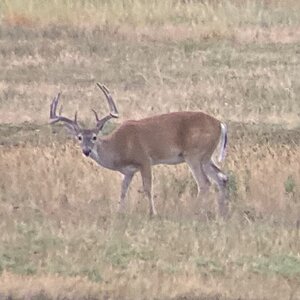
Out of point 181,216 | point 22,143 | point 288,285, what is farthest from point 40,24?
point 288,285

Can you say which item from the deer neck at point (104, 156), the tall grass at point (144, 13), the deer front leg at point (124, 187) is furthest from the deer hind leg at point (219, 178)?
the tall grass at point (144, 13)

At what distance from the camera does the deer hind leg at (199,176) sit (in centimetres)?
1338

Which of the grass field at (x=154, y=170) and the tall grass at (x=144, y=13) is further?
the tall grass at (x=144, y=13)

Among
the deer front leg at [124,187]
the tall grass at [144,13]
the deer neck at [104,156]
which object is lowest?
the deer front leg at [124,187]

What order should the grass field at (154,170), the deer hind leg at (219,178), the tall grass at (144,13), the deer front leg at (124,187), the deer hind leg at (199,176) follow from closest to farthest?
the grass field at (154,170) < the deer front leg at (124,187) < the deer hind leg at (219,178) < the deer hind leg at (199,176) < the tall grass at (144,13)

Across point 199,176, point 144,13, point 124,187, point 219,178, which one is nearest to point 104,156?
point 124,187

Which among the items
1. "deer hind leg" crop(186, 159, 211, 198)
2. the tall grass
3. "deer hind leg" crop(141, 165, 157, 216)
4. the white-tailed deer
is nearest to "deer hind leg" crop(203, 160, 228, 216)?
the white-tailed deer

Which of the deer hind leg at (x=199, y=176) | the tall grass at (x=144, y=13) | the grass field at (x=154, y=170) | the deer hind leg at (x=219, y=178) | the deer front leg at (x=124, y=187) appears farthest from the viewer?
the tall grass at (x=144, y=13)

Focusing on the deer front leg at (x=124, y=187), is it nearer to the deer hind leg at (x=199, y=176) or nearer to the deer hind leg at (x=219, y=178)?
the deer hind leg at (x=199, y=176)

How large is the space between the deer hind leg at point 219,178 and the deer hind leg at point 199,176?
0.11 metres

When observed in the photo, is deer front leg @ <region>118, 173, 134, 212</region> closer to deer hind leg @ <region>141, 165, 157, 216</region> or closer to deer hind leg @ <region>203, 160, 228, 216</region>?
deer hind leg @ <region>141, 165, 157, 216</region>

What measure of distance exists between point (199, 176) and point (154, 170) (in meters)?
1.04

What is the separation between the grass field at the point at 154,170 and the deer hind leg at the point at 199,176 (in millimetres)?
153

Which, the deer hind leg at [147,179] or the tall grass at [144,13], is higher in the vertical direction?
the tall grass at [144,13]
